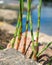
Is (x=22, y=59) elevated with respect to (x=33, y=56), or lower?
elevated

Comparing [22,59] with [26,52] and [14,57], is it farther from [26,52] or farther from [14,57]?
[26,52]

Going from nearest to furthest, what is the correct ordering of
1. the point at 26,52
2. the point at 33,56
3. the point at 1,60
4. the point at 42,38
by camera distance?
the point at 1,60 → the point at 33,56 → the point at 26,52 → the point at 42,38

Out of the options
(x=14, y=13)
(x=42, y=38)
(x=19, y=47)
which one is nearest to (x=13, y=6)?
(x=14, y=13)

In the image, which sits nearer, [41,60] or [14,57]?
[14,57]

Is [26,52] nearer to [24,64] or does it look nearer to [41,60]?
[41,60]

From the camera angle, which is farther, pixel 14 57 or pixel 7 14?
pixel 7 14

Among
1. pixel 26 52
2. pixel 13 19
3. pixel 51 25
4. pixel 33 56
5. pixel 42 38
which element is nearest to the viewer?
pixel 33 56

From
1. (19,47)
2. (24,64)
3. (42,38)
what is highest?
(24,64)

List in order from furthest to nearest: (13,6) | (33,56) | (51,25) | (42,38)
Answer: (13,6)
(51,25)
(42,38)
(33,56)

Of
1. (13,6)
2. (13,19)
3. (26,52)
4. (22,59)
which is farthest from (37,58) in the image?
(13,6)
